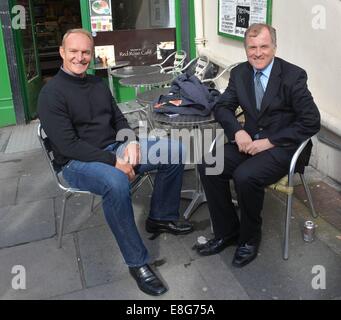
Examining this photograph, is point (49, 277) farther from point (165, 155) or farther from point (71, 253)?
point (165, 155)

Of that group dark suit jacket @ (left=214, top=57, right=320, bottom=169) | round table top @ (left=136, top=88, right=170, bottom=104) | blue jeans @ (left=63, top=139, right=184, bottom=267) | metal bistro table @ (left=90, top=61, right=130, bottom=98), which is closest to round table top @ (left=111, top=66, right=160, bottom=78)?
metal bistro table @ (left=90, top=61, right=130, bottom=98)

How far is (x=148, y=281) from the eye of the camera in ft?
7.80

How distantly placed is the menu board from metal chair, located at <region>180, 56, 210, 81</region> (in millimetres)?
436

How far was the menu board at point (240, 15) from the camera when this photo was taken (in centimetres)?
446

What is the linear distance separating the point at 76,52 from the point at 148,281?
146 centimetres

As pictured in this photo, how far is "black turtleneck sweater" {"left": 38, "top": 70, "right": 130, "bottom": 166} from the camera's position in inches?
Answer: 100.0

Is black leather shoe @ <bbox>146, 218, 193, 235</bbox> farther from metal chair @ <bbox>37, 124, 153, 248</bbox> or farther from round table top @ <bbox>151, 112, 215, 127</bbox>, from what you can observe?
round table top @ <bbox>151, 112, 215, 127</bbox>

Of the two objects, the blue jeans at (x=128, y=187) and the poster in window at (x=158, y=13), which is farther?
the poster in window at (x=158, y=13)

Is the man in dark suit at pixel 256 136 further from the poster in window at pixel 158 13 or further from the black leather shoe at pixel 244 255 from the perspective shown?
the poster in window at pixel 158 13

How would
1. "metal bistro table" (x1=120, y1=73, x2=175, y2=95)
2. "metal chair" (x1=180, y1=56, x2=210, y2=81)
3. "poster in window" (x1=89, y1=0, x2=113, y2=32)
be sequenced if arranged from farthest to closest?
1. "poster in window" (x1=89, y1=0, x2=113, y2=32)
2. "metal chair" (x1=180, y1=56, x2=210, y2=81)
3. "metal bistro table" (x1=120, y1=73, x2=175, y2=95)

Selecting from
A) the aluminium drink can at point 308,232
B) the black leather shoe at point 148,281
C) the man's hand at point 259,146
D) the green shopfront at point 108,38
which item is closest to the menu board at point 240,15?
the green shopfront at point 108,38

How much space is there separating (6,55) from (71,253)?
12.0 feet

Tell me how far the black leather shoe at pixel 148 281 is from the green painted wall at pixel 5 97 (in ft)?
13.2
